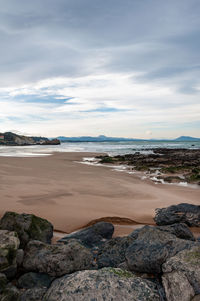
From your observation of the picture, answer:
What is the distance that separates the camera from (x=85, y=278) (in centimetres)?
313

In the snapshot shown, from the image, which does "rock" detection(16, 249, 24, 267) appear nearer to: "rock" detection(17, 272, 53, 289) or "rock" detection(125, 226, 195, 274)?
"rock" detection(17, 272, 53, 289)

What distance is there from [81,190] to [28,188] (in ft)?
8.50

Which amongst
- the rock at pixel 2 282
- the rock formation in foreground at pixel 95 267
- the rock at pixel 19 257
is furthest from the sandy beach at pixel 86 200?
the rock at pixel 2 282

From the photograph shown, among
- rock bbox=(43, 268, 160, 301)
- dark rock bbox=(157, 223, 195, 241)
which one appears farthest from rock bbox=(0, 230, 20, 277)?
dark rock bbox=(157, 223, 195, 241)

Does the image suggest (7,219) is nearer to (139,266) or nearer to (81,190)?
(139,266)

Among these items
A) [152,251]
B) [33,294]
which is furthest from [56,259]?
[152,251]

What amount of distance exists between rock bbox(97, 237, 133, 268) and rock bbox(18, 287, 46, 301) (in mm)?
1331

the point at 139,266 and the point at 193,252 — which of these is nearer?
the point at 193,252

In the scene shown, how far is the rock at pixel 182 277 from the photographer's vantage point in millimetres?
2986

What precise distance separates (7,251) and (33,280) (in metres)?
0.66

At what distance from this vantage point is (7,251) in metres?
3.85

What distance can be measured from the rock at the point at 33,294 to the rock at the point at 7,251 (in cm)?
57

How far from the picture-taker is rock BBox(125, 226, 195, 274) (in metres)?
3.83

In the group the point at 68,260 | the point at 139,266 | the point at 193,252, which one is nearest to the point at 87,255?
the point at 68,260
